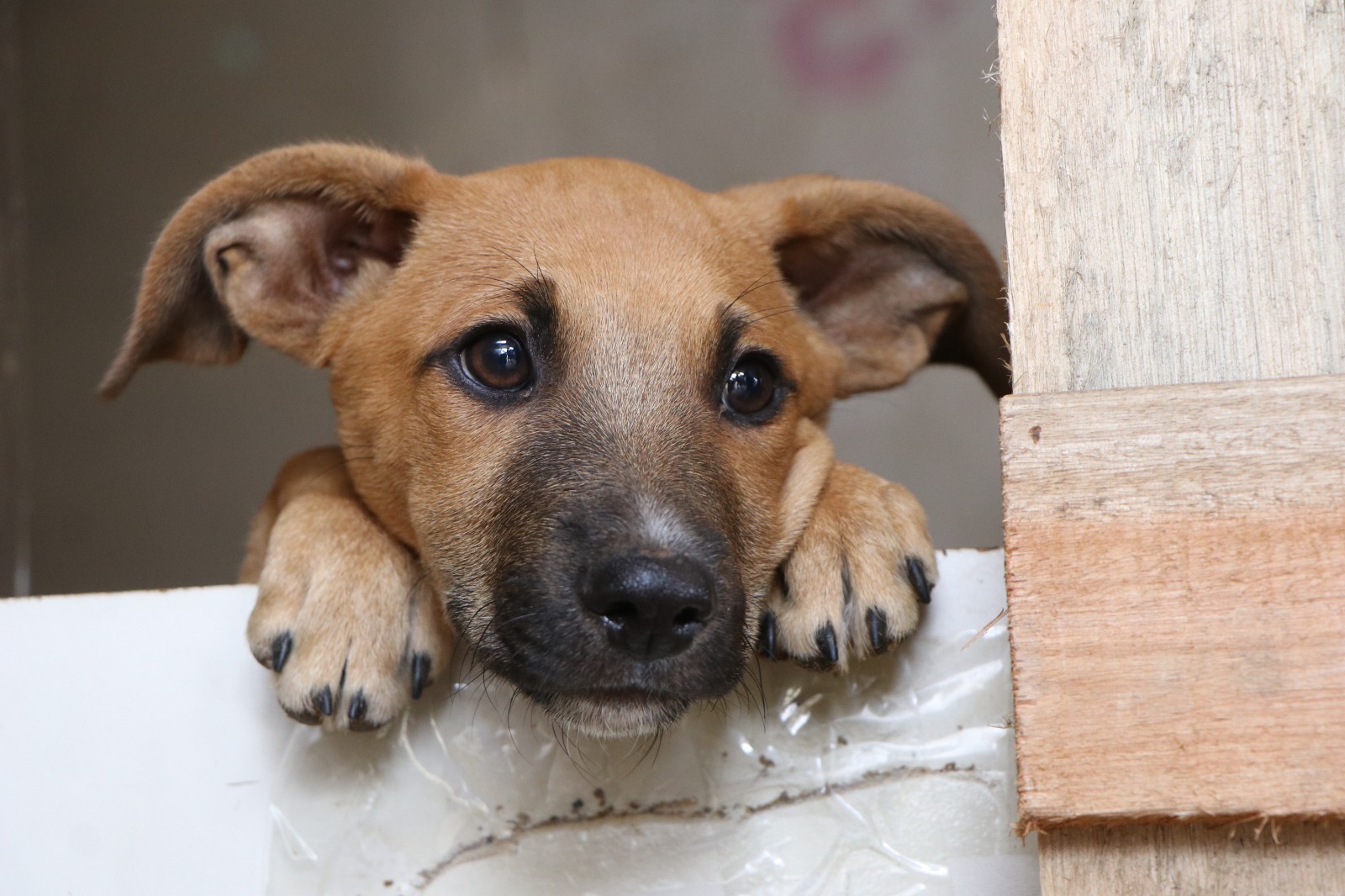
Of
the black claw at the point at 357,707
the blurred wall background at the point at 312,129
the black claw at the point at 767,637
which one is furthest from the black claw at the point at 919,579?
the blurred wall background at the point at 312,129

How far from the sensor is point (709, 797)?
2346mm

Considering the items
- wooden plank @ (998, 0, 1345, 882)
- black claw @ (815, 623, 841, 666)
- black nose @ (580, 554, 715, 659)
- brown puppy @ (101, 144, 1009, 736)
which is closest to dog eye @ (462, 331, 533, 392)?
brown puppy @ (101, 144, 1009, 736)

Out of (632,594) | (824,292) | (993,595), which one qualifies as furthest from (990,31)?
(632,594)

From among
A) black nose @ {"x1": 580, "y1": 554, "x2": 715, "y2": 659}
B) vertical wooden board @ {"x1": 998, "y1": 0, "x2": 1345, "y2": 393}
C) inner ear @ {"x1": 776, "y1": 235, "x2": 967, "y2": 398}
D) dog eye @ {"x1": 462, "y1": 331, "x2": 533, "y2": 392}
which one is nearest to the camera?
vertical wooden board @ {"x1": 998, "y1": 0, "x2": 1345, "y2": 393}

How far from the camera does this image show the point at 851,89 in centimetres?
678

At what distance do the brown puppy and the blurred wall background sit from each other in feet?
11.1

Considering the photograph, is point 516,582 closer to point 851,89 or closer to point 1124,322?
point 1124,322

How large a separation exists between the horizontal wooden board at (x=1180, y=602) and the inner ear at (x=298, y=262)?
2006 millimetres

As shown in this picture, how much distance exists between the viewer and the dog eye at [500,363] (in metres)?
2.73

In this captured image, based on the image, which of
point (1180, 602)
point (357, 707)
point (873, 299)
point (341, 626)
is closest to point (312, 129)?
point (873, 299)

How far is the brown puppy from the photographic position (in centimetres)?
226

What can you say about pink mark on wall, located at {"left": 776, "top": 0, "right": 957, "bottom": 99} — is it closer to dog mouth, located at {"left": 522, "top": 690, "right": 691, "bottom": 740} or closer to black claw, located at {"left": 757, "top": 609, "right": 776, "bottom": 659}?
black claw, located at {"left": 757, "top": 609, "right": 776, "bottom": 659}

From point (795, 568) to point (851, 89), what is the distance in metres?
4.94

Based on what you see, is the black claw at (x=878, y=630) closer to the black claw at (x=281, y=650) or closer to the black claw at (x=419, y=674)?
the black claw at (x=419, y=674)
